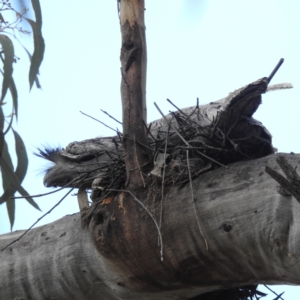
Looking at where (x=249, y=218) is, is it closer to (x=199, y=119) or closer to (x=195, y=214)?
(x=195, y=214)

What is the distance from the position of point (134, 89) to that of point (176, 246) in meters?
0.53

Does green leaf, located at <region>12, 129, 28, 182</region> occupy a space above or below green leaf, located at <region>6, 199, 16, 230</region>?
above

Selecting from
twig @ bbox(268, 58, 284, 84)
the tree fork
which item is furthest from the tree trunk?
twig @ bbox(268, 58, 284, 84)

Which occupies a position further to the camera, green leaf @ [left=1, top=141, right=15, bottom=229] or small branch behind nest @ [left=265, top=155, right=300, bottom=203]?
green leaf @ [left=1, top=141, right=15, bottom=229]

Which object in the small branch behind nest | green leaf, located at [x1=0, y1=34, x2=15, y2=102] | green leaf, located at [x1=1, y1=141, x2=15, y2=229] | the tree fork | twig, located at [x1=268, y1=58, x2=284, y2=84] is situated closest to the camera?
the small branch behind nest

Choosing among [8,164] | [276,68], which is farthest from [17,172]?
[276,68]

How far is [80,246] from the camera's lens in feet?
7.84

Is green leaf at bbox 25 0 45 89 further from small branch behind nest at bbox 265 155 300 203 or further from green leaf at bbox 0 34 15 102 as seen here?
small branch behind nest at bbox 265 155 300 203

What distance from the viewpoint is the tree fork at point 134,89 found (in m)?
2.27

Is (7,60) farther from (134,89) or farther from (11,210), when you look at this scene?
(134,89)

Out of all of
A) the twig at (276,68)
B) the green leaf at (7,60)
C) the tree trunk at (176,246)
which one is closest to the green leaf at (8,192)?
the green leaf at (7,60)

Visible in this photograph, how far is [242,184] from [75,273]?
2.38ft

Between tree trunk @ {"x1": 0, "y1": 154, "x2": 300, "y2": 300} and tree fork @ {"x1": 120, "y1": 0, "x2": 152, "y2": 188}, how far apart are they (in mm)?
117

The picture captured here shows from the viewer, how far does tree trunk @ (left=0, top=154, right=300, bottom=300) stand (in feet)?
6.33
